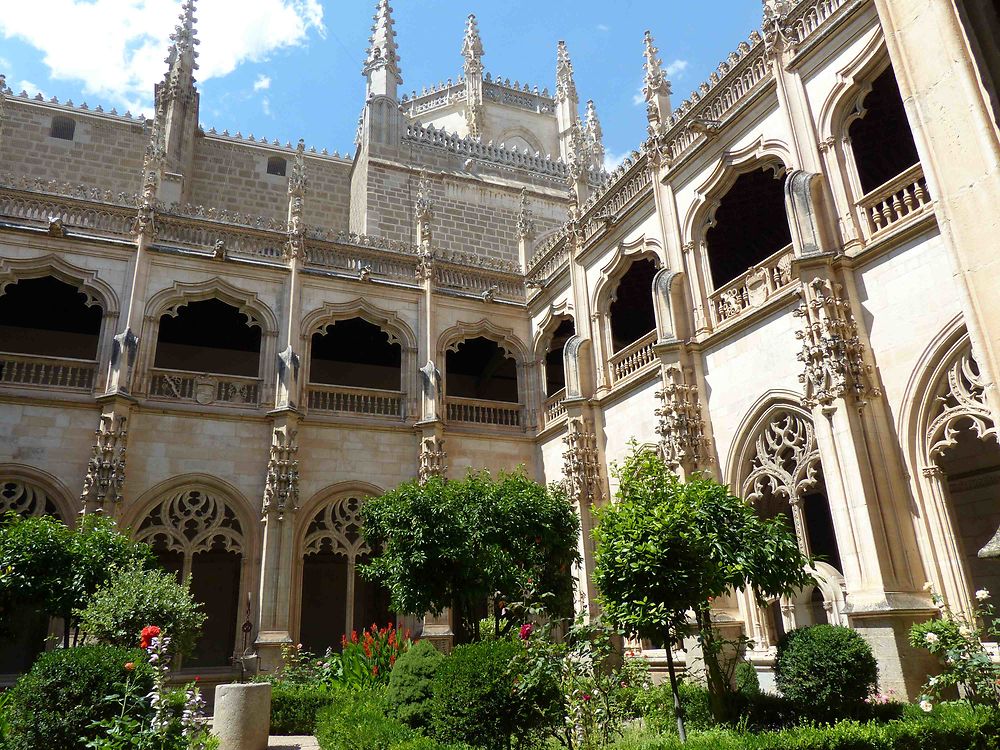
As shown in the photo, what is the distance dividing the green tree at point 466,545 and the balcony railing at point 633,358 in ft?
13.8

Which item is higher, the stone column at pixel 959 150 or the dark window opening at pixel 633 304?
the dark window opening at pixel 633 304

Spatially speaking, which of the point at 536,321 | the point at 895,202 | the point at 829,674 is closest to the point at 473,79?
the point at 536,321

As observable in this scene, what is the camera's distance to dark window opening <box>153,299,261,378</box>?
20266 millimetres

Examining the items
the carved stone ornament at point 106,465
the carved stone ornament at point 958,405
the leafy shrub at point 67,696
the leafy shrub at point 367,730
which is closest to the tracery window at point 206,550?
the carved stone ornament at point 106,465

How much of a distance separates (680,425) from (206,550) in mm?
11233

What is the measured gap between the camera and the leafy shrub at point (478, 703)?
23.8ft

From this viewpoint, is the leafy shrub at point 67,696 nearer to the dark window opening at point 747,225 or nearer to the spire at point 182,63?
the dark window opening at point 747,225

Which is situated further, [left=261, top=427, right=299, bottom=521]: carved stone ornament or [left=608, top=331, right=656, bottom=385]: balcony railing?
[left=261, top=427, right=299, bottom=521]: carved stone ornament

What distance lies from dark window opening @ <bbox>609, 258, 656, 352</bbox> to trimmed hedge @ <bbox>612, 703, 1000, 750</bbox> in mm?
12113

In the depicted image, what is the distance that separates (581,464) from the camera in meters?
16.5

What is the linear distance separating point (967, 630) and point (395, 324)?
14.4 meters

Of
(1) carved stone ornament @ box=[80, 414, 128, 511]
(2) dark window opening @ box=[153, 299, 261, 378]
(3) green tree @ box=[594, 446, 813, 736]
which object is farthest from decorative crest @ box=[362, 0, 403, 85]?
(3) green tree @ box=[594, 446, 813, 736]

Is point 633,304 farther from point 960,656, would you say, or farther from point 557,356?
point 960,656

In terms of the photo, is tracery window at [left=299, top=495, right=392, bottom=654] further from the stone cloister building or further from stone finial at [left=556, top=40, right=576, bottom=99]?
stone finial at [left=556, top=40, right=576, bottom=99]
